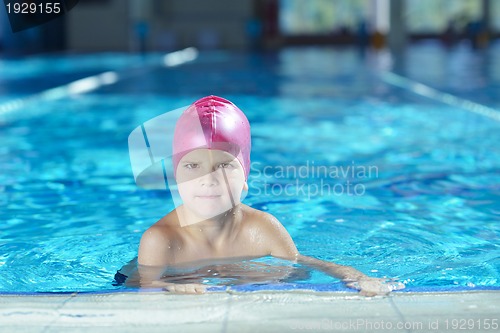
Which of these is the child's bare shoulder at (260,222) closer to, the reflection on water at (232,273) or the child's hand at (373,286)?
the reflection on water at (232,273)

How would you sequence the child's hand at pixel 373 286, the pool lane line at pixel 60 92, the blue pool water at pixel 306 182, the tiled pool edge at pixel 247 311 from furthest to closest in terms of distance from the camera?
the pool lane line at pixel 60 92 → the blue pool water at pixel 306 182 → the child's hand at pixel 373 286 → the tiled pool edge at pixel 247 311

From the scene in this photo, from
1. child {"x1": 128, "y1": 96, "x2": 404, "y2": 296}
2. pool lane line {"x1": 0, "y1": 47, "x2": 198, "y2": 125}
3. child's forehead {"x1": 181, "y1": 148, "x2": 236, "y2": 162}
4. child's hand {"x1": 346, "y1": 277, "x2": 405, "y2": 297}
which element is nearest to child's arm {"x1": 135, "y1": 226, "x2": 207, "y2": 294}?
child {"x1": 128, "y1": 96, "x2": 404, "y2": 296}

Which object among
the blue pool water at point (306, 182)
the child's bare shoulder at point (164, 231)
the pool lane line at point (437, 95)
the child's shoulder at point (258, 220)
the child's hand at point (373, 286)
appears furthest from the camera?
the pool lane line at point (437, 95)

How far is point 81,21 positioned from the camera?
2778cm

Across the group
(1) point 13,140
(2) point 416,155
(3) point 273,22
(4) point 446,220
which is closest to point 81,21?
(3) point 273,22

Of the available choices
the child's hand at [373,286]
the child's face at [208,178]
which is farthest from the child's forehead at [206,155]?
the child's hand at [373,286]

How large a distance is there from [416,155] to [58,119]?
14.5 ft

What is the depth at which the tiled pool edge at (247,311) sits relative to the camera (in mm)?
2049

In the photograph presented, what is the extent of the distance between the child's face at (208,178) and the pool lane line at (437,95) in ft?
19.6

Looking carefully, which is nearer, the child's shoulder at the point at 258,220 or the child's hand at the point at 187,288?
the child's hand at the point at 187,288

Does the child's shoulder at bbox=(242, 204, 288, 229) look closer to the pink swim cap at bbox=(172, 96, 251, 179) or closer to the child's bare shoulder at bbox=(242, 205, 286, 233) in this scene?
the child's bare shoulder at bbox=(242, 205, 286, 233)

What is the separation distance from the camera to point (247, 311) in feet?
7.03

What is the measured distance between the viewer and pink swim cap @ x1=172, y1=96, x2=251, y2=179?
2.52 m

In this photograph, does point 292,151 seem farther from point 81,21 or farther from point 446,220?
point 81,21
